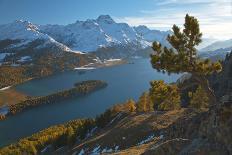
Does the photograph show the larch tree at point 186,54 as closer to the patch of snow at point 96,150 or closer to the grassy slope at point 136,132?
the grassy slope at point 136,132

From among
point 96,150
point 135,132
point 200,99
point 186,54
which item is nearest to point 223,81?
point 200,99

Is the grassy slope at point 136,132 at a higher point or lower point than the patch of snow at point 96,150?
higher

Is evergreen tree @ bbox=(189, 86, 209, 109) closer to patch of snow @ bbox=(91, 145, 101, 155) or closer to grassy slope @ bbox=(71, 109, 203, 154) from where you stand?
grassy slope @ bbox=(71, 109, 203, 154)

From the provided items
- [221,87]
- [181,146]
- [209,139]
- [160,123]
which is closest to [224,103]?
[209,139]

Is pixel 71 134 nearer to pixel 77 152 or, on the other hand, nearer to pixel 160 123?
pixel 77 152

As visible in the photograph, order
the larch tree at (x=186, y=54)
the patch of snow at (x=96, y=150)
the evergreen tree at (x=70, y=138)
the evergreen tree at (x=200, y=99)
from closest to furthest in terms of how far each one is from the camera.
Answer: the larch tree at (x=186, y=54) → the patch of snow at (x=96, y=150) → the evergreen tree at (x=200, y=99) → the evergreen tree at (x=70, y=138)

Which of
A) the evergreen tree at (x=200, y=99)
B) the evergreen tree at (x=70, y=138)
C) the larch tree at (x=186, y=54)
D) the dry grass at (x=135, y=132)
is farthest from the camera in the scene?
the evergreen tree at (x=70, y=138)

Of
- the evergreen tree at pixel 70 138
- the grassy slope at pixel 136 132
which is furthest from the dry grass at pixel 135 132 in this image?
the evergreen tree at pixel 70 138

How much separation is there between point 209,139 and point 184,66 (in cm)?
1331

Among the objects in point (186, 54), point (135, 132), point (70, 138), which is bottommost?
point (70, 138)

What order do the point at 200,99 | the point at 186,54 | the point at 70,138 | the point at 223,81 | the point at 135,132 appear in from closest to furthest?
the point at 186,54
the point at 135,132
the point at 200,99
the point at 70,138
the point at 223,81

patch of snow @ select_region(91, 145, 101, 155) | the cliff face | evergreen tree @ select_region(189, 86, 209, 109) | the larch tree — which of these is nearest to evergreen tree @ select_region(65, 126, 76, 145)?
evergreen tree @ select_region(189, 86, 209, 109)

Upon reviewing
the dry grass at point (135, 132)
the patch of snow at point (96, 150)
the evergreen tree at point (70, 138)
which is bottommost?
the evergreen tree at point (70, 138)

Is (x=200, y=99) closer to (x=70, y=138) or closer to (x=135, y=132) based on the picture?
(x=135, y=132)
